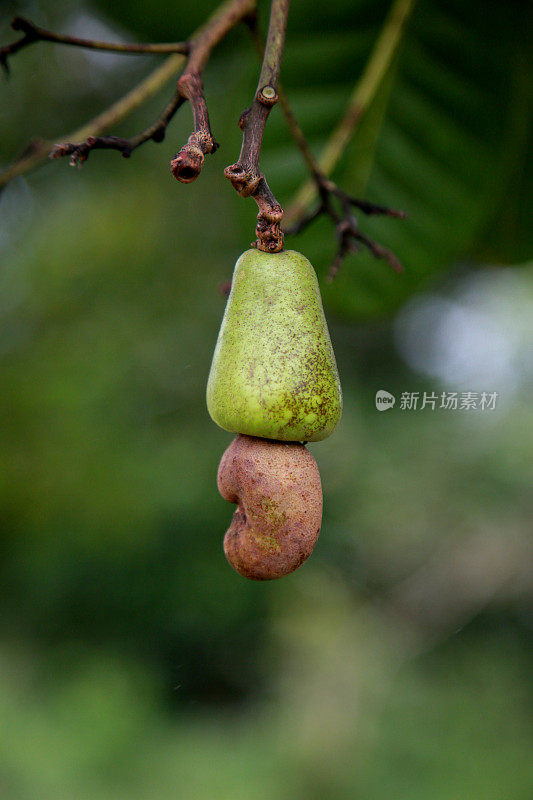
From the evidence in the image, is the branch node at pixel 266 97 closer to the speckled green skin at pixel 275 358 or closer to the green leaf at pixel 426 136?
the speckled green skin at pixel 275 358

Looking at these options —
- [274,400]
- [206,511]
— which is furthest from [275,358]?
[206,511]

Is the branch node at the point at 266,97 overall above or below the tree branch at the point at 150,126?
above

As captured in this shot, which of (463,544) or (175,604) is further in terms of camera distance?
(463,544)

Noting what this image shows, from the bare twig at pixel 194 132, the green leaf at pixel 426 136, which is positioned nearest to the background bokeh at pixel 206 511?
the green leaf at pixel 426 136

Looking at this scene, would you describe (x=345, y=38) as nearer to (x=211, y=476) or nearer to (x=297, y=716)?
(x=211, y=476)

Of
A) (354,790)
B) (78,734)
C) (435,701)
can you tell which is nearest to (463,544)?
(435,701)

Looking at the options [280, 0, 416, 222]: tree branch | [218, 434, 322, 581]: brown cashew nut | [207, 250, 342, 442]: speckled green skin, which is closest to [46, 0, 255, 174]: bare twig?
[207, 250, 342, 442]: speckled green skin

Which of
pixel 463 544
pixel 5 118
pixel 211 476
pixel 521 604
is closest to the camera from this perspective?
pixel 5 118
